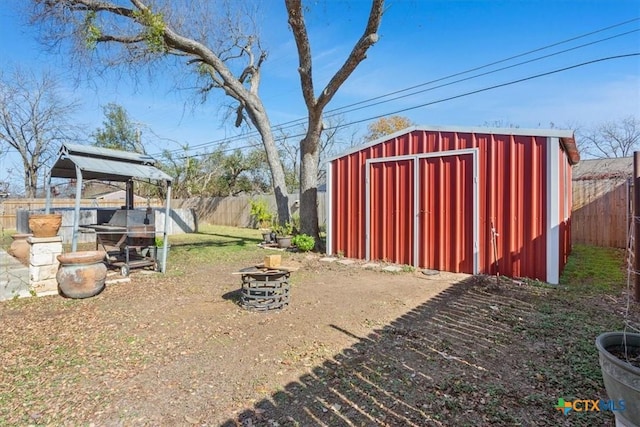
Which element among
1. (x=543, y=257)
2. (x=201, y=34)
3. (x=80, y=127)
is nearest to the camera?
(x=543, y=257)

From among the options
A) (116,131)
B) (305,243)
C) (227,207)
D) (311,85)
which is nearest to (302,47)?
(311,85)

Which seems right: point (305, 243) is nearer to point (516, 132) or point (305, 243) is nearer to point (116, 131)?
point (516, 132)

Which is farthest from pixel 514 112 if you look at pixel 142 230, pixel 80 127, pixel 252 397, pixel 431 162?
pixel 80 127

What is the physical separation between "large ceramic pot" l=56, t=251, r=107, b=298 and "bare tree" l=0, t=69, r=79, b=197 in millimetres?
18806

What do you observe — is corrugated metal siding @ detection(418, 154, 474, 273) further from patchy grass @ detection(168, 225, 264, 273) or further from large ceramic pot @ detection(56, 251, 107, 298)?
large ceramic pot @ detection(56, 251, 107, 298)

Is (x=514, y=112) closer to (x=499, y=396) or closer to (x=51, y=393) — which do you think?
(x=499, y=396)

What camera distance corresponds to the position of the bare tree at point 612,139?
2386cm

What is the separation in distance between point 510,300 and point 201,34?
35.6 ft

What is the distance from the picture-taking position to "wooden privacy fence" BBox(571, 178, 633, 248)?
845 cm

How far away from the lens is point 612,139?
80.8 ft

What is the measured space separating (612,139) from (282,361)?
102 ft

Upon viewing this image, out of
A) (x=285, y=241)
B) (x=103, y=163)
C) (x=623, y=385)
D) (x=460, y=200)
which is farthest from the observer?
(x=285, y=241)

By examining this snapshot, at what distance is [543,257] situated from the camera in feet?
17.5

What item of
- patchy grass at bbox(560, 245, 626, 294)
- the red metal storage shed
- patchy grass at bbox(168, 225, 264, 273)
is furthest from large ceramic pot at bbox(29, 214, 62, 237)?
patchy grass at bbox(560, 245, 626, 294)
